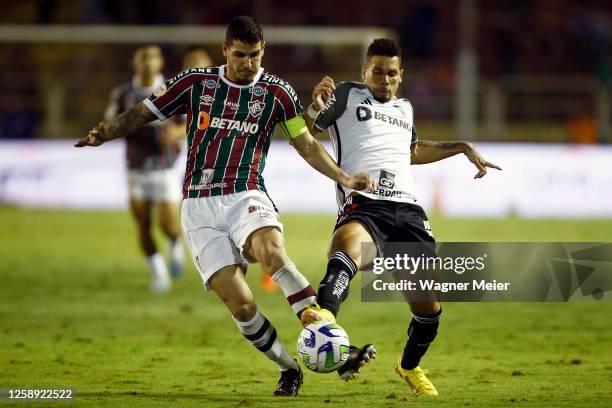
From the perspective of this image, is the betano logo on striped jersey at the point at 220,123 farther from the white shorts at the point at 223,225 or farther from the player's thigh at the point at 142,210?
the player's thigh at the point at 142,210

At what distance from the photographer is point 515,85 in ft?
79.1

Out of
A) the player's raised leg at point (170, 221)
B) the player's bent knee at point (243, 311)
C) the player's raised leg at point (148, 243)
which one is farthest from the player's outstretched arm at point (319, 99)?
the player's raised leg at point (170, 221)

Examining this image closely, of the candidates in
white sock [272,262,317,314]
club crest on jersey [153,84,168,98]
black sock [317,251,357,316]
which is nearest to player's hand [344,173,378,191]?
black sock [317,251,357,316]

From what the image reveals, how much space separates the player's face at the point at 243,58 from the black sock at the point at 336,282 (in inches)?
50.0

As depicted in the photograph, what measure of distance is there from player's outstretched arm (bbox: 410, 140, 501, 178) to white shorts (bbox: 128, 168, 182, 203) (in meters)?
5.74

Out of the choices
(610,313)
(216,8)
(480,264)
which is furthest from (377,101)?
(216,8)

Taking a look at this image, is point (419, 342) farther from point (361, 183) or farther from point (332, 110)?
point (332, 110)

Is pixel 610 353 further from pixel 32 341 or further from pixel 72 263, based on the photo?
pixel 72 263

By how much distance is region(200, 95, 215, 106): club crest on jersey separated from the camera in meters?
7.07

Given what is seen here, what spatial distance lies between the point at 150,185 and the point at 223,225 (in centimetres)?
607

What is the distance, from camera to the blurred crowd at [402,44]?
75.1 feet

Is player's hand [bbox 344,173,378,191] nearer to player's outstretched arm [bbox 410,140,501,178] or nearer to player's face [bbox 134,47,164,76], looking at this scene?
player's outstretched arm [bbox 410,140,501,178]

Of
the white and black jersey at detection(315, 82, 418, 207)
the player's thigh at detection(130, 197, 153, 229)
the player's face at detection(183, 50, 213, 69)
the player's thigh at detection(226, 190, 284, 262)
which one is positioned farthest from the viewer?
the player's thigh at detection(130, 197, 153, 229)

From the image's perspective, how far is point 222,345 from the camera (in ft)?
30.7
